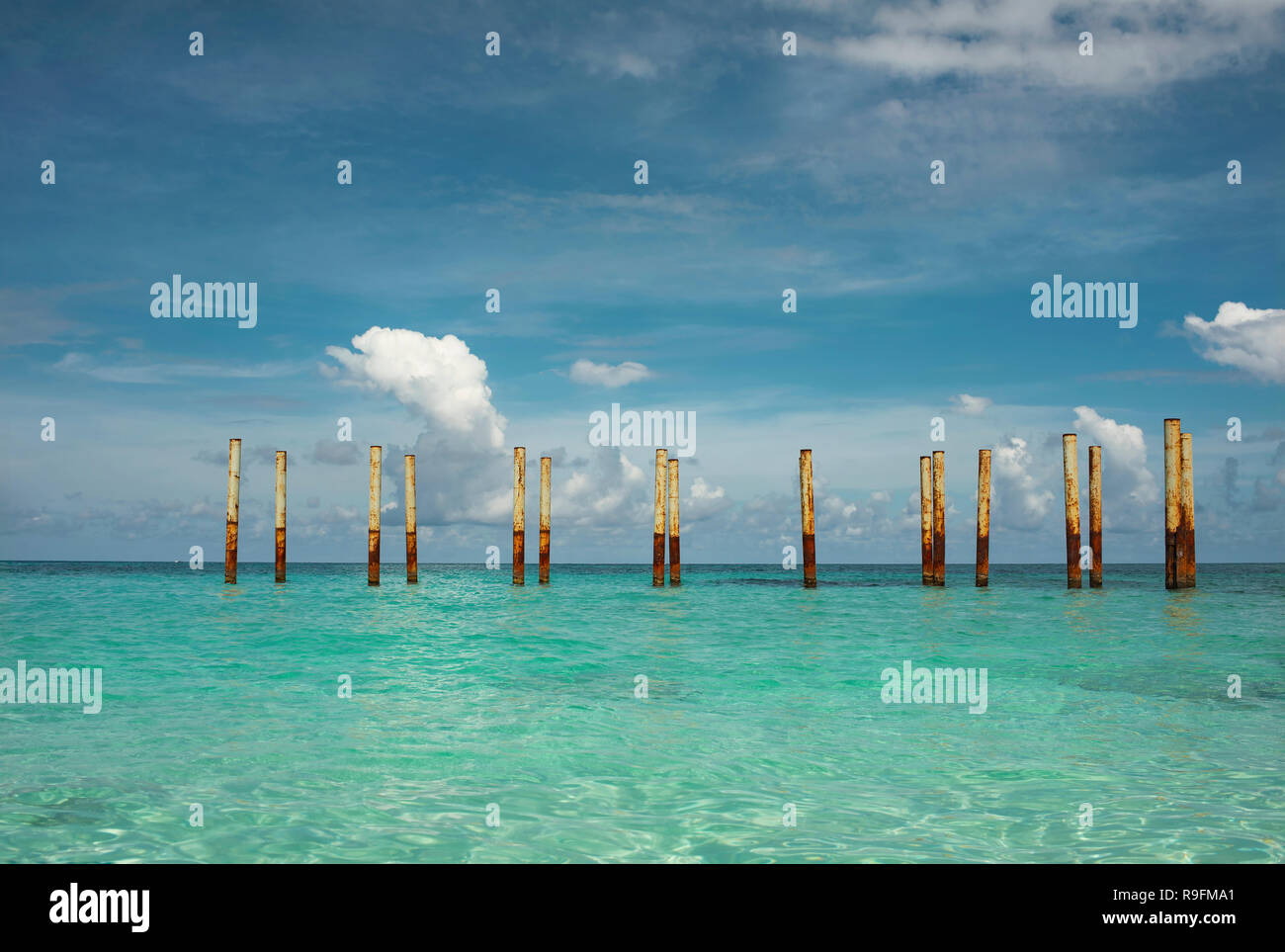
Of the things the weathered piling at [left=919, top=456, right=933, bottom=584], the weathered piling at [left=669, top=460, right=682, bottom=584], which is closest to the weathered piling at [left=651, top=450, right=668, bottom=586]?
the weathered piling at [left=669, top=460, right=682, bottom=584]

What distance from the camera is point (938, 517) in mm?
33938

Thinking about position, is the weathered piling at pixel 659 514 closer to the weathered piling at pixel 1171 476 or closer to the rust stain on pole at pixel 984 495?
the rust stain on pole at pixel 984 495

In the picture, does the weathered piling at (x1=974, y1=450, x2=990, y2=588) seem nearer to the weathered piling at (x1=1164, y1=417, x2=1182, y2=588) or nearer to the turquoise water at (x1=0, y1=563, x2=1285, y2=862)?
the weathered piling at (x1=1164, y1=417, x2=1182, y2=588)

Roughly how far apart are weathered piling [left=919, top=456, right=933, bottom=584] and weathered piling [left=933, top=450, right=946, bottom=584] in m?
0.51

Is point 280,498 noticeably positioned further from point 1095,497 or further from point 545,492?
point 1095,497

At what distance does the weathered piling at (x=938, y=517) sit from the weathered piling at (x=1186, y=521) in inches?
300

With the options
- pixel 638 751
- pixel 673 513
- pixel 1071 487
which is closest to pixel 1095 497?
pixel 1071 487

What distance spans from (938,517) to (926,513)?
3.72 feet

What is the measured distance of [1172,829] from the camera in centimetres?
590

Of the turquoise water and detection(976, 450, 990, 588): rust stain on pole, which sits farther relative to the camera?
detection(976, 450, 990, 588): rust stain on pole

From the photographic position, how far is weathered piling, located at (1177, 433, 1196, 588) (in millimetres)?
30234

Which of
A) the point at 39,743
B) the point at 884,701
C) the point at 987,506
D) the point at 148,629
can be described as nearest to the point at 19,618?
the point at 148,629
